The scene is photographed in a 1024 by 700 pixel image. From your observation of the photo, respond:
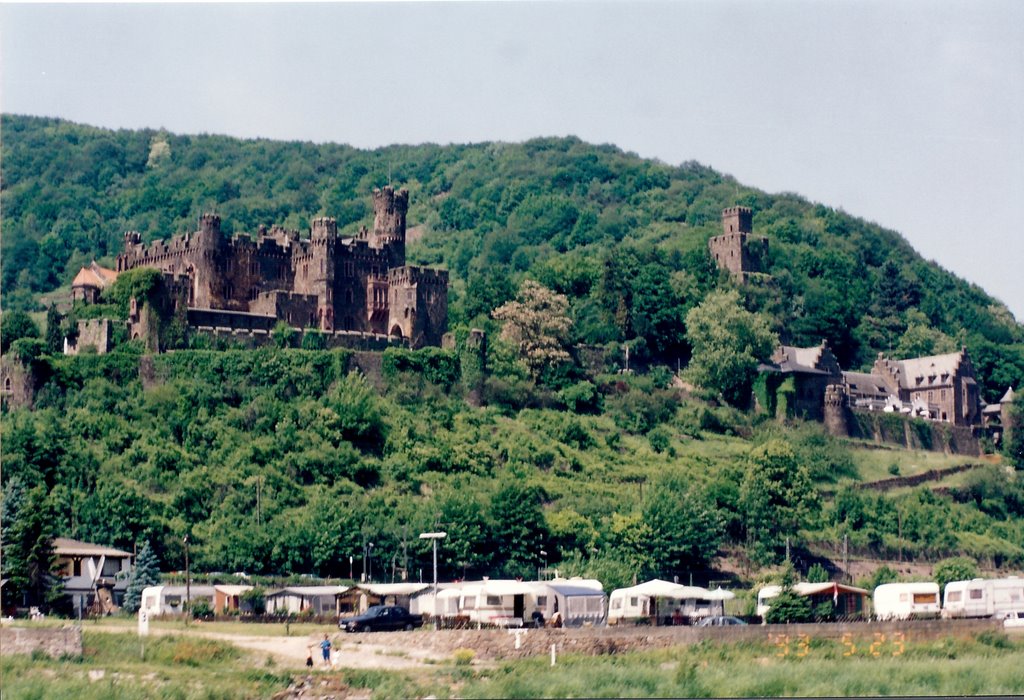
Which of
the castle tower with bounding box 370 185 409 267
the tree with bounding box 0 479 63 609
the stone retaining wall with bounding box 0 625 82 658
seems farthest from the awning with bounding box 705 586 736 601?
the castle tower with bounding box 370 185 409 267

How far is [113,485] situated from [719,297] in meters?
35.3

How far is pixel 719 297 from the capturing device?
97.9 m

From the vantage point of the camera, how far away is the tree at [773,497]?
78250mm

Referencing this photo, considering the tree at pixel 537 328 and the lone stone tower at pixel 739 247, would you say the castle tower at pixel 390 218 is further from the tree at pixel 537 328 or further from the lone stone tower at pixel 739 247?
the lone stone tower at pixel 739 247

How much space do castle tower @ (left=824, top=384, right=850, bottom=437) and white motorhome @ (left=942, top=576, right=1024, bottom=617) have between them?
110ft

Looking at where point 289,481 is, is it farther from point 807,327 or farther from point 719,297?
point 807,327

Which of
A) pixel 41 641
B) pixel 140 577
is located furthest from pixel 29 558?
pixel 41 641

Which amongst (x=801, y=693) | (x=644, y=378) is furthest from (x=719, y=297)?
(x=801, y=693)

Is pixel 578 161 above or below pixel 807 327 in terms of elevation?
above

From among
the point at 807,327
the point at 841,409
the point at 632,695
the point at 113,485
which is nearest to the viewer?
the point at 632,695

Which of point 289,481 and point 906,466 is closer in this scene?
point 289,481

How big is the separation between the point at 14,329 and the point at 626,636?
3924 centimetres

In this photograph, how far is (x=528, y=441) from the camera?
272 ft

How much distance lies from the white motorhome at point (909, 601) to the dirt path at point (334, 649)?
1733cm
